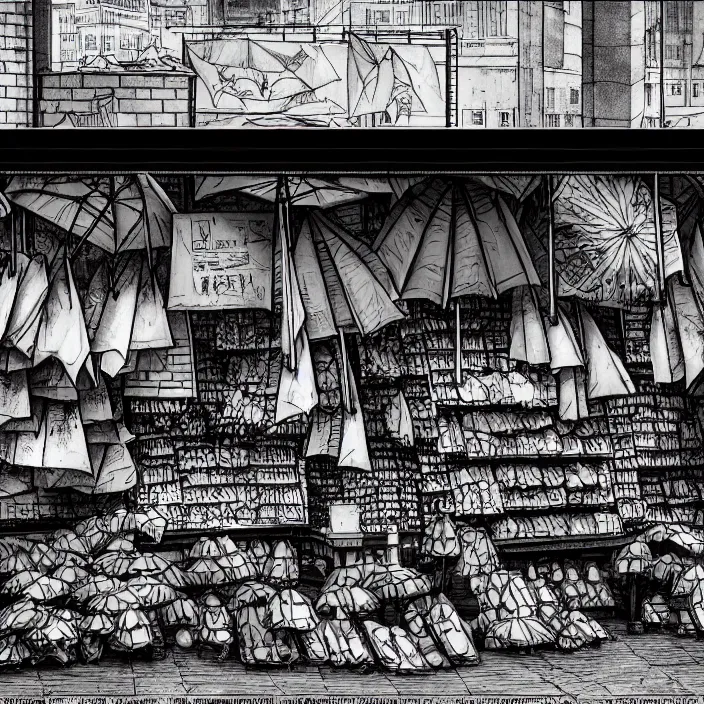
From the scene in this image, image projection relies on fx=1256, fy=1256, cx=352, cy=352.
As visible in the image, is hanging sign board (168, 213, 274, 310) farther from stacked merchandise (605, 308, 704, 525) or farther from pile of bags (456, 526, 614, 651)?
stacked merchandise (605, 308, 704, 525)

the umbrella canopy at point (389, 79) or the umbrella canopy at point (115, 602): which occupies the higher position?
the umbrella canopy at point (389, 79)

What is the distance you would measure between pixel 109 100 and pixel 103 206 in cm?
39

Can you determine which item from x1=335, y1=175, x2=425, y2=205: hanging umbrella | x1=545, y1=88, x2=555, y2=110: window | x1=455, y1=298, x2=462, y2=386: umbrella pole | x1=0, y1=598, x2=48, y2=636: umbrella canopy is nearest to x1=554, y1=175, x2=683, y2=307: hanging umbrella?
x1=545, y1=88, x2=555, y2=110: window

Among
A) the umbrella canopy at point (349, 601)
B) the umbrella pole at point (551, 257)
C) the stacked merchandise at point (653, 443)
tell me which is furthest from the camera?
the stacked merchandise at point (653, 443)

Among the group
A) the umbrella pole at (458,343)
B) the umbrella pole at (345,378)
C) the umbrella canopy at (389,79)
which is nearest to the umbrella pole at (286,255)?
the umbrella pole at (345,378)

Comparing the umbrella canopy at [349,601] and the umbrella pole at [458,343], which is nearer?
the umbrella canopy at [349,601]

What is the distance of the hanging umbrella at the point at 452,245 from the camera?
4.79 meters

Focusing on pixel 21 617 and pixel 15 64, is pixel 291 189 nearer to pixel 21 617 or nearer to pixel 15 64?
pixel 15 64

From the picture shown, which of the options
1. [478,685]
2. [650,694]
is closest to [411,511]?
[478,685]

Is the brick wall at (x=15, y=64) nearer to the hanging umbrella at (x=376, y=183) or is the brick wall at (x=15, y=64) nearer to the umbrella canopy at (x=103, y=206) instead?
the umbrella canopy at (x=103, y=206)

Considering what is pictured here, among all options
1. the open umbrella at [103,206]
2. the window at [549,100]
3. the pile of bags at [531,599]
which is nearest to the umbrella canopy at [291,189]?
the open umbrella at [103,206]

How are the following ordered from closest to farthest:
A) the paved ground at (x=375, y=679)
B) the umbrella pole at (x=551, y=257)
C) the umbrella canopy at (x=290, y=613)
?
the paved ground at (x=375, y=679) → the umbrella canopy at (x=290, y=613) → the umbrella pole at (x=551, y=257)

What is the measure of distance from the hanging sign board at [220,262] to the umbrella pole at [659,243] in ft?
4.81

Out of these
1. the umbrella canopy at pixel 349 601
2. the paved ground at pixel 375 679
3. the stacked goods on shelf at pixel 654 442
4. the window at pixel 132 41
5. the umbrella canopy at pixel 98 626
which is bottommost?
the paved ground at pixel 375 679
